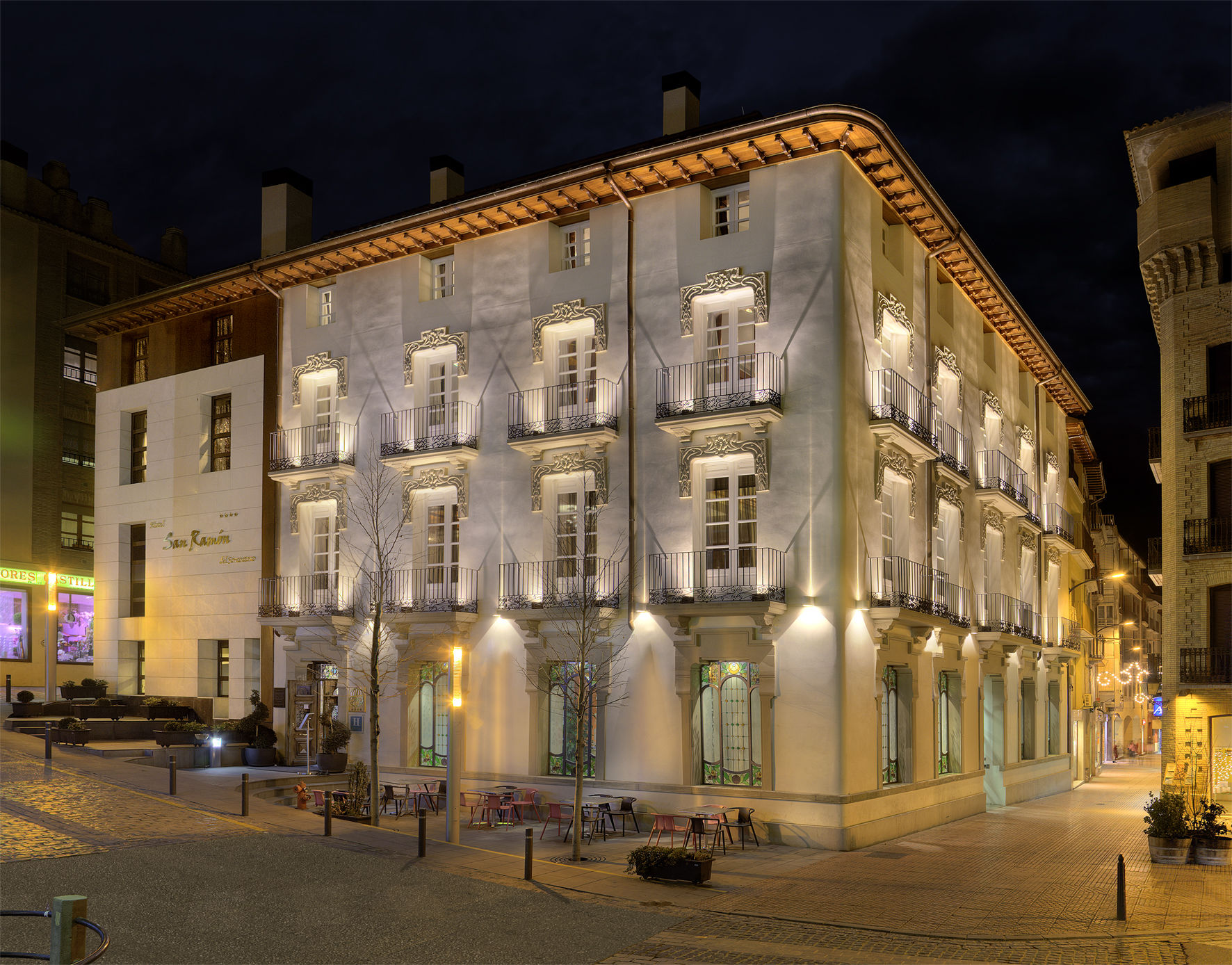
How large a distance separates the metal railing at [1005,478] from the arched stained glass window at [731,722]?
12609mm

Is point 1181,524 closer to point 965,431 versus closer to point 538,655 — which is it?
point 965,431

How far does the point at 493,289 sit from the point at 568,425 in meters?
4.79

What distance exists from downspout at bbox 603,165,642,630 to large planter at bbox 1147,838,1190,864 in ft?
38.1

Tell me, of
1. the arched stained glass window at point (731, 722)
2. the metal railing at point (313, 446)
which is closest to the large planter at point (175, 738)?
the metal railing at point (313, 446)

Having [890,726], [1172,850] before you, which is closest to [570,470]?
[890,726]

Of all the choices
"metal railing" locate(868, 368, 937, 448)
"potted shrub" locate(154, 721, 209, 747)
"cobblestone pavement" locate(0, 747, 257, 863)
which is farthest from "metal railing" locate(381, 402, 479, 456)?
"cobblestone pavement" locate(0, 747, 257, 863)

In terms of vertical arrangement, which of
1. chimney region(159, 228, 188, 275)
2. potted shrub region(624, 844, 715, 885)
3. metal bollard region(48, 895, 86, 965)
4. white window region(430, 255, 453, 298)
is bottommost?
potted shrub region(624, 844, 715, 885)

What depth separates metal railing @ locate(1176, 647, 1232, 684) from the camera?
28.8 m

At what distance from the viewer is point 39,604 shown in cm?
4797

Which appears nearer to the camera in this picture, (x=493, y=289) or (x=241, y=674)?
(x=493, y=289)

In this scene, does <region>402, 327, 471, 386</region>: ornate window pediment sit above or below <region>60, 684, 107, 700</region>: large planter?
above

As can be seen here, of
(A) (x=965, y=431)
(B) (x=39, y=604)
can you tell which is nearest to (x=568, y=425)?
(A) (x=965, y=431)

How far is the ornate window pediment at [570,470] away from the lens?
26.9 metres

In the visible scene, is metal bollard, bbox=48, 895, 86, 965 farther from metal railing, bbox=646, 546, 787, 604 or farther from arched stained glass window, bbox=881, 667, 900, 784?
arched stained glass window, bbox=881, 667, 900, 784
